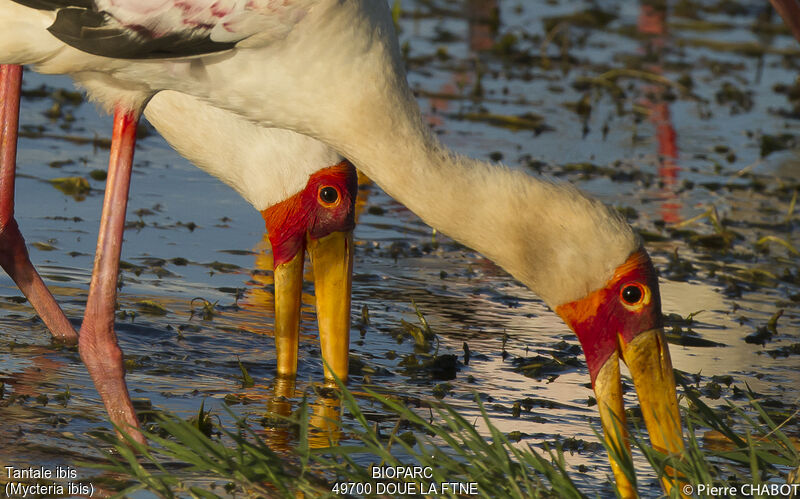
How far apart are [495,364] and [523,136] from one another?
4610 millimetres

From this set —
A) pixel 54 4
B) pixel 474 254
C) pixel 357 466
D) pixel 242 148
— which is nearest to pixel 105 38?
pixel 54 4

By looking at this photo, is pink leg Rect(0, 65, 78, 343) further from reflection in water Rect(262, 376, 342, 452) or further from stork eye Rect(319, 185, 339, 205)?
stork eye Rect(319, 185, 339, 205)

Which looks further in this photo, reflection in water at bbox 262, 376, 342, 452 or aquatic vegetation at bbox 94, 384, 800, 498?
reflection in water at bbox 262, 376, 342, 452

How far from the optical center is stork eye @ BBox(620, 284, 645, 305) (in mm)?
5262

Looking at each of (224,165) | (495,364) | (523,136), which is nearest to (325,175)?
(224,165)

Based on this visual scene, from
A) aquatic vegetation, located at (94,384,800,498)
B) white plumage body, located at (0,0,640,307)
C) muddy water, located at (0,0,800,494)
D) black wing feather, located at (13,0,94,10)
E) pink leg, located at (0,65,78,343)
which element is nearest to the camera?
aquatic vegetation, located at (94,384,800,498)

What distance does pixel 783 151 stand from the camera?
36.0 ft

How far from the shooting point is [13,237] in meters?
6.21

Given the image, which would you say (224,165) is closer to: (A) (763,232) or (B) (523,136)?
(A) (763,232)

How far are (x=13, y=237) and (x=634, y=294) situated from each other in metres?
2.65

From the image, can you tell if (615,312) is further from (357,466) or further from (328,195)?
(328,195)

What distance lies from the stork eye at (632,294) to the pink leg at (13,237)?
229 centimetres

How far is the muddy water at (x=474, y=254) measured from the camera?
5797 mm

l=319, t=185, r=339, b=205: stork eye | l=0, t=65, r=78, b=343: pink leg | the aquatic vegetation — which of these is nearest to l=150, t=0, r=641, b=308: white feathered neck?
l=319, t=185, r=339, b=205: stork eye
